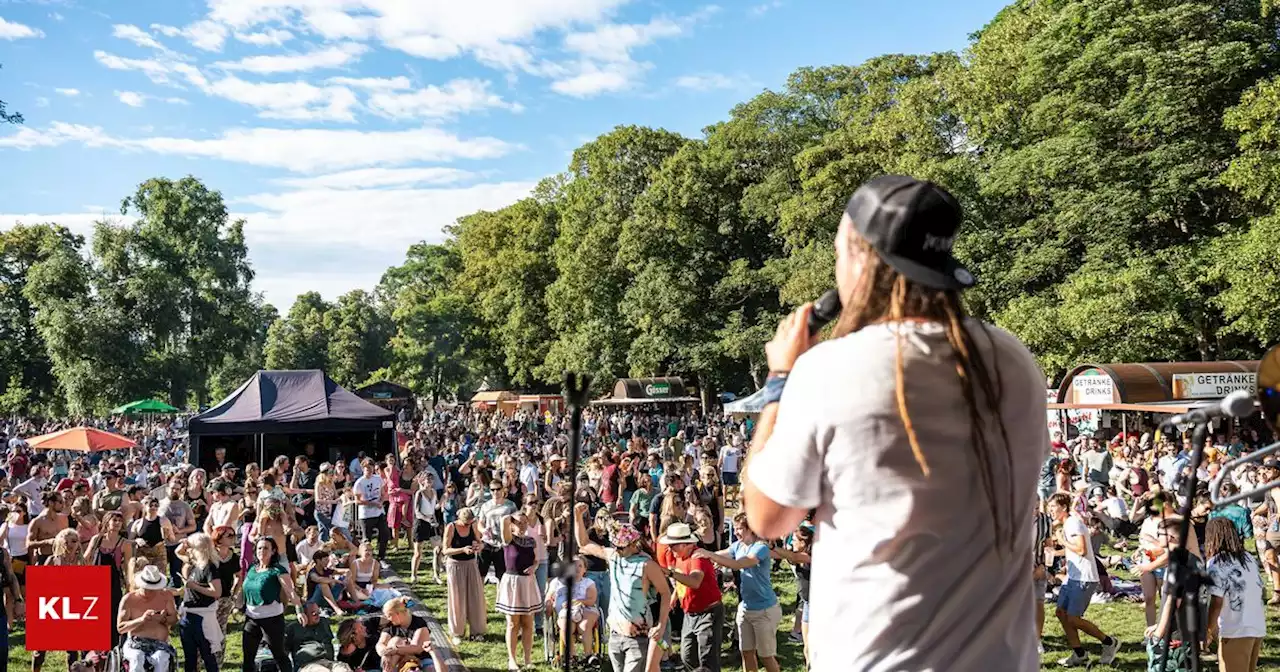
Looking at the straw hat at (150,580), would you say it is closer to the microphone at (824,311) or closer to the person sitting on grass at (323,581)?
the person sitting on grass at (323,581)

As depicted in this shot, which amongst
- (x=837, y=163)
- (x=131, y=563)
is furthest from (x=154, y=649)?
(x=837, y=163)

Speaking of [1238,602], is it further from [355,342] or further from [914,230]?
[355,342]

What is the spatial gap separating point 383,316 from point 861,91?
46621 millimetres

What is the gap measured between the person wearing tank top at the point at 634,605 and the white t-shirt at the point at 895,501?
7.02 m

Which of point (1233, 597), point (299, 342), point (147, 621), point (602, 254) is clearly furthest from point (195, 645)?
point (299, 342)

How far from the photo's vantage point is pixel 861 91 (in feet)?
147

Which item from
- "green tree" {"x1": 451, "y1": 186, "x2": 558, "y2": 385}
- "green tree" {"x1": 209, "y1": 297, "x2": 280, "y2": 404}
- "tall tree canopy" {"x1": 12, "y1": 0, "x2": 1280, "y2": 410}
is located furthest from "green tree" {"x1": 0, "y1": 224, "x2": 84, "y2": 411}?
"green tree" {"x1": 451, "y1": 186, "x2": 558, "y2": 385}

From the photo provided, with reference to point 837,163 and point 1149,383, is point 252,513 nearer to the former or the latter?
point 1149,383

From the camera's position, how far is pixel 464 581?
39.3 ft

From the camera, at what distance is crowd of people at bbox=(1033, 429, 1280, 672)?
26.2 feet

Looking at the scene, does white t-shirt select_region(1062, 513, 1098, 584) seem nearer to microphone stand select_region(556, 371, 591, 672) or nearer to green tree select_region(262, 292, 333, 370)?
microphone stand select_region(556, 371, 591, 672)

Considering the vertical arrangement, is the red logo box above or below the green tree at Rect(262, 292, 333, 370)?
below

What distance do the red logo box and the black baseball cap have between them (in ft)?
30.1

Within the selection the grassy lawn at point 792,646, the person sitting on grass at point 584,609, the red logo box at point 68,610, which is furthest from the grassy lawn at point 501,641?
the red logo box at point 68,610
